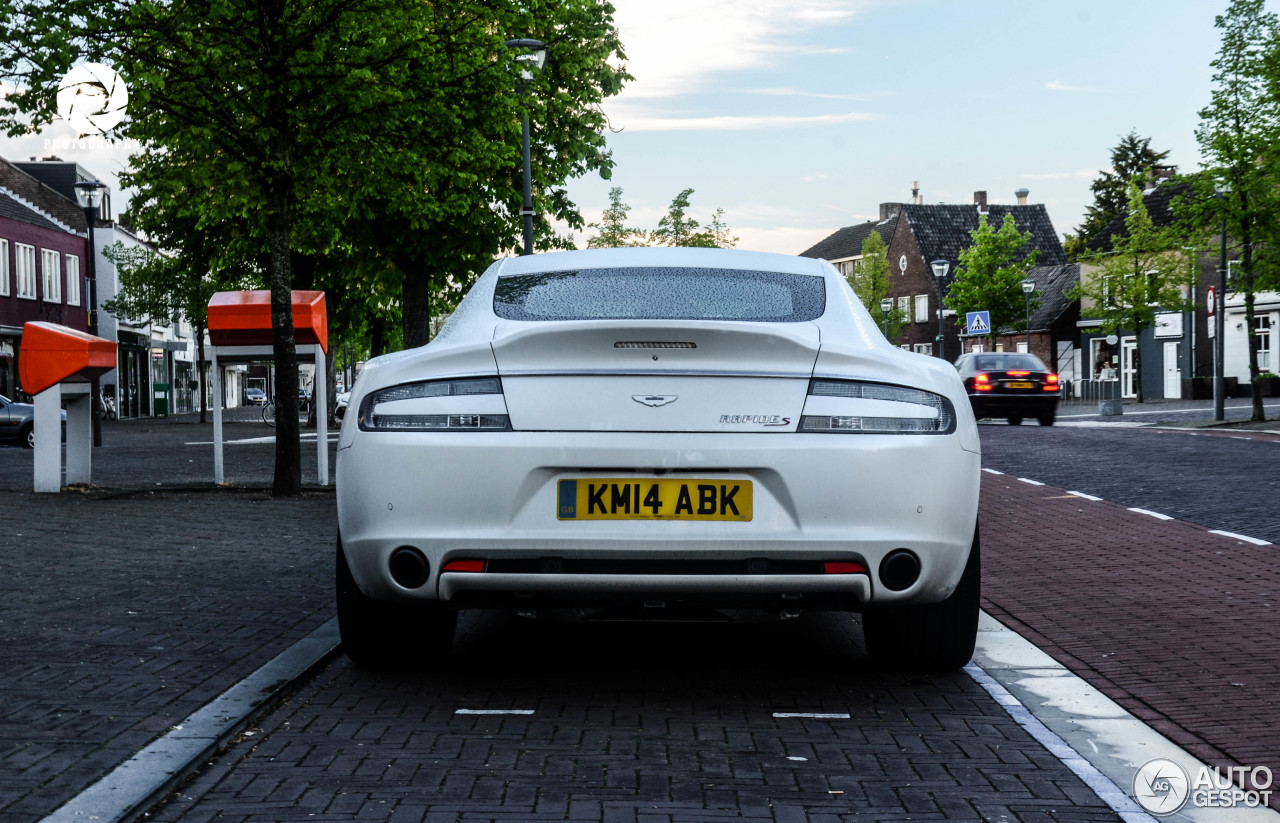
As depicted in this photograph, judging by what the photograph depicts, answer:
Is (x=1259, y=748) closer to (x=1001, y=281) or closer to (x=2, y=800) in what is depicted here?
(x=2, y=800)

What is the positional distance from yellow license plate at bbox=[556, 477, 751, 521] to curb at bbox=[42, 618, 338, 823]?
1.24 metres

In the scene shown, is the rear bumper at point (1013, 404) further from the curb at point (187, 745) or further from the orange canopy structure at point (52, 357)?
the curb at point (187, 745)

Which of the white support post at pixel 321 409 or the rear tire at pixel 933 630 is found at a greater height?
the white support post at pixel 321 409

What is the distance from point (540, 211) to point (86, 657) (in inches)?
899

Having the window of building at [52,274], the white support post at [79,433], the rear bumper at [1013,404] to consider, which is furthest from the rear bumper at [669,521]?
the window of building at [52,274]

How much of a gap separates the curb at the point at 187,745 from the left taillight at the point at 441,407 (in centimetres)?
102

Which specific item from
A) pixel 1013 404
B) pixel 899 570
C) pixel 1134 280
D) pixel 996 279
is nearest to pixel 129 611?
pixel 899 570

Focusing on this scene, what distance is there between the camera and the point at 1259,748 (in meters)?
4.34

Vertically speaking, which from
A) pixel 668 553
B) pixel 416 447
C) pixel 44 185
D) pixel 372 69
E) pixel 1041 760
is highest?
pixel 44 185

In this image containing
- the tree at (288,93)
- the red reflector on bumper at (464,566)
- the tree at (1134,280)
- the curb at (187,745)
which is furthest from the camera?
the tree at (1134,280)

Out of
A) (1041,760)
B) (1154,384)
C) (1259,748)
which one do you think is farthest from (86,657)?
(1154,384)

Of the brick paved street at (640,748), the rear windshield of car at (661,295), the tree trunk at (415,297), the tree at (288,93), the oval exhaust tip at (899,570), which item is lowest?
the brick paved street at (640,748)

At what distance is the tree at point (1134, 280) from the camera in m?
50.1

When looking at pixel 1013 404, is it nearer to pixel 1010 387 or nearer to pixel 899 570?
pixel 1010 387
